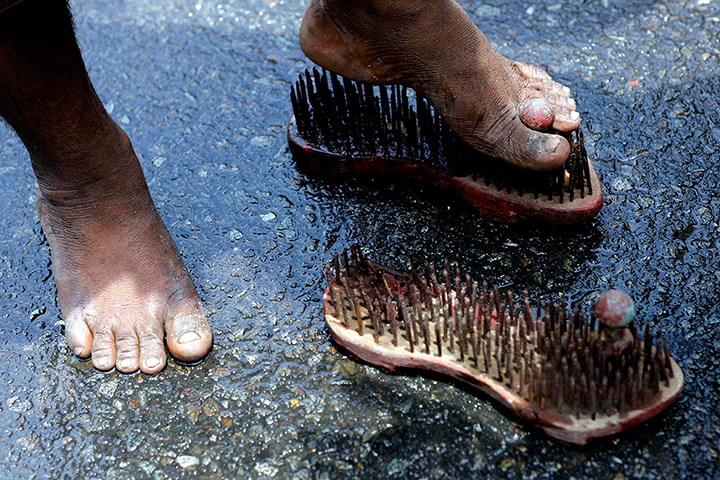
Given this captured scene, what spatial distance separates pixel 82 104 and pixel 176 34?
1.93 metres

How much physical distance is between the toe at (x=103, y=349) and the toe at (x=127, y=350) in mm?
21

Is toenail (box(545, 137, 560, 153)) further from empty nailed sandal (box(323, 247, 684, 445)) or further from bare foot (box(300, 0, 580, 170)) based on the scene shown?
empty nailed sandal (box(323, 247, 684, 445))

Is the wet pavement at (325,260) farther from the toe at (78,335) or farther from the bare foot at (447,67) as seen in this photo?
the bare foot at (447,67)

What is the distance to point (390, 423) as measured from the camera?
7.85ft

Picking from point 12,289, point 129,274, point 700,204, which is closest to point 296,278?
point 129,274

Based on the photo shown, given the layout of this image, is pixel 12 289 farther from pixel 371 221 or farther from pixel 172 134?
pixel 371 221

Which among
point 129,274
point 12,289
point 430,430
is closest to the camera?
point 430,430

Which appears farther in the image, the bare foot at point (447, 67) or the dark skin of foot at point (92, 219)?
the bare foot at point (447, 67)

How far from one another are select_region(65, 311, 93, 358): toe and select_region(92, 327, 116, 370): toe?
0.9 inches

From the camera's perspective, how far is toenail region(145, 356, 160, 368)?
8.66ft

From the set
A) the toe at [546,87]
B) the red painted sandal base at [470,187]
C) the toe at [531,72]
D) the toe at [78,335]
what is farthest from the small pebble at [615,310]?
the toe at [78,335]

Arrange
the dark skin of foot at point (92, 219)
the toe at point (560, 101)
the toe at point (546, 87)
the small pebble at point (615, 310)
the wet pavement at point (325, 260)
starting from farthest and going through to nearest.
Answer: the toe at point (546, 87) < the toe at point (560, 101) < the dark skin of foot at point (92, 219) < the wet pavement at point (325, 260) < the small pebble at point (615, 310)

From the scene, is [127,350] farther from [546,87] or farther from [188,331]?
[546,87]

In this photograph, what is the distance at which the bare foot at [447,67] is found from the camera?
2871 millimetres
